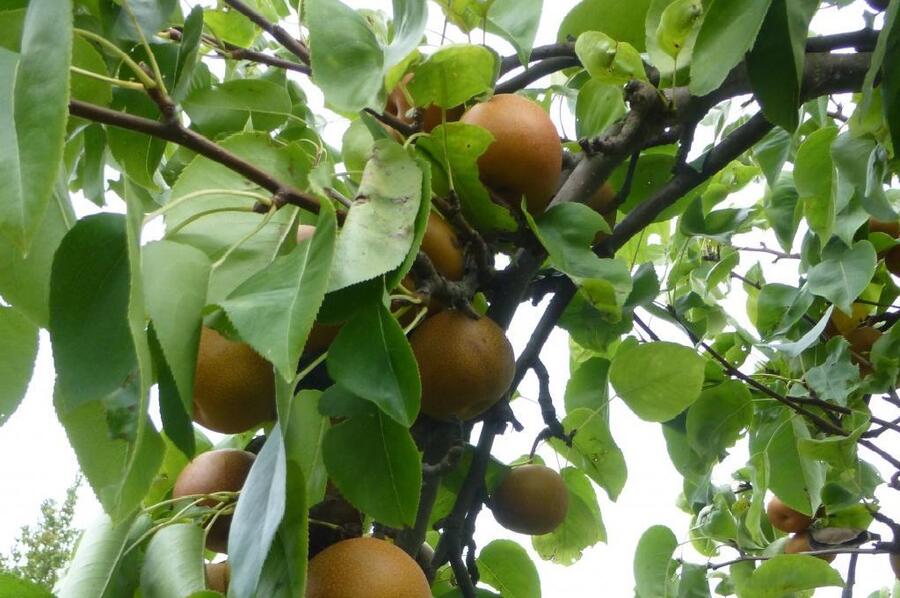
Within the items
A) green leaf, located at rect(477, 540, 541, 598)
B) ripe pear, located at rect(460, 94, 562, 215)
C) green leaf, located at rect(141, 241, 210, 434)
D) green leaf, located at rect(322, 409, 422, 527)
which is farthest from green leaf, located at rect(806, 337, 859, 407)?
green leaf, located at rect(141, 241, 210, 434)

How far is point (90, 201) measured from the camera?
713 mm

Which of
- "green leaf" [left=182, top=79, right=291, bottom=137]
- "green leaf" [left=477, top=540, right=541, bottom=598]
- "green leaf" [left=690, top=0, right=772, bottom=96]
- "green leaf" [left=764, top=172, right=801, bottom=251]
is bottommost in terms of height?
"green leaf" [left=477, top=540, right=541, bottom=598]

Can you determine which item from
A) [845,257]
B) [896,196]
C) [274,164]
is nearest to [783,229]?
[845,257]

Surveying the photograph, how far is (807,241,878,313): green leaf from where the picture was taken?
835 mm

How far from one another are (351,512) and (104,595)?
0.15 meters

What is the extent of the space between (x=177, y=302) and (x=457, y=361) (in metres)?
0.19

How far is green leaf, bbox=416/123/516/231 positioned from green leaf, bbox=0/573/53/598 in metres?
0.31

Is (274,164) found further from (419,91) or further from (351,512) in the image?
(351,512)

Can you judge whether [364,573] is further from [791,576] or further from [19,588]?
[791,576]

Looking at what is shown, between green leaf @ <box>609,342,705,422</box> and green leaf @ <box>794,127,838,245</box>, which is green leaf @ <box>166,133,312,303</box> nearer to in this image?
green leaf @ <box>609,342,705,422</box>

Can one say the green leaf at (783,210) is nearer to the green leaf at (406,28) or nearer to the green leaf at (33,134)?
the green leaf at (406,28)

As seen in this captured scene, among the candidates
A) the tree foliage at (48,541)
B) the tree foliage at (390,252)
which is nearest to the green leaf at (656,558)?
the tree foliage at (390,252)

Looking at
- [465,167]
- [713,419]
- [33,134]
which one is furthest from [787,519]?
[33,134]

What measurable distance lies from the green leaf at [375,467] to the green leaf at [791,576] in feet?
1.70
